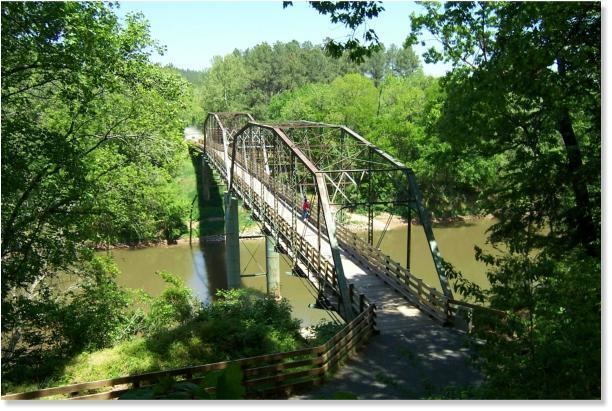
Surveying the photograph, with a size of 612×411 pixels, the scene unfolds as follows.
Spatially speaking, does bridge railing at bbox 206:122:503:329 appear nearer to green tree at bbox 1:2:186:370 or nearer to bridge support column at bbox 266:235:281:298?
green tree at bbox 1:2:186:370

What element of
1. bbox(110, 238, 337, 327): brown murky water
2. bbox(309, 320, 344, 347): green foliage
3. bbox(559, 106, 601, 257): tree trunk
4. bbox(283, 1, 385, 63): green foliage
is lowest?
bbox(110, 238, 337, 327): brown murky water

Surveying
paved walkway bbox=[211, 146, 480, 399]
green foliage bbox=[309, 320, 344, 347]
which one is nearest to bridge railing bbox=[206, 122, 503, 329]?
paved walkway bbox=[211, 146, 480, 399]

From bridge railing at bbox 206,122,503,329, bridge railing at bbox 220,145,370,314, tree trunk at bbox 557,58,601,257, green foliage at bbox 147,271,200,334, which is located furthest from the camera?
green foliage at bbox 147,271,200,334

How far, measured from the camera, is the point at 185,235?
128 feet

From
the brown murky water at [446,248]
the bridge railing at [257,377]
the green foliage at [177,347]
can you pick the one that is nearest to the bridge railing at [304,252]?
the green foliage at [177,347]

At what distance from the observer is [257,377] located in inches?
323

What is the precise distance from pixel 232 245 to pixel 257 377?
1734 cm

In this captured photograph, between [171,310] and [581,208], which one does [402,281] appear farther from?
[171,310]

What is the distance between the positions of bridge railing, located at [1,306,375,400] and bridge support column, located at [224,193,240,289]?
53.5ft

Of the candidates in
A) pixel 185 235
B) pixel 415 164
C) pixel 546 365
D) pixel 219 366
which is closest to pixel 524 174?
pixel 546 365

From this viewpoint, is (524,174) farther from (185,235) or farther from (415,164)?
(185,235)

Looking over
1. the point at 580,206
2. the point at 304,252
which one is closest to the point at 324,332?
the point at 304,252

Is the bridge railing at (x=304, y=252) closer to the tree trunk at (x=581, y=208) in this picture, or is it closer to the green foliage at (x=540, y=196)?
the green foliage at (x=540, y=196)

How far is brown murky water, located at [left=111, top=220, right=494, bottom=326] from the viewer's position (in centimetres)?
2594
